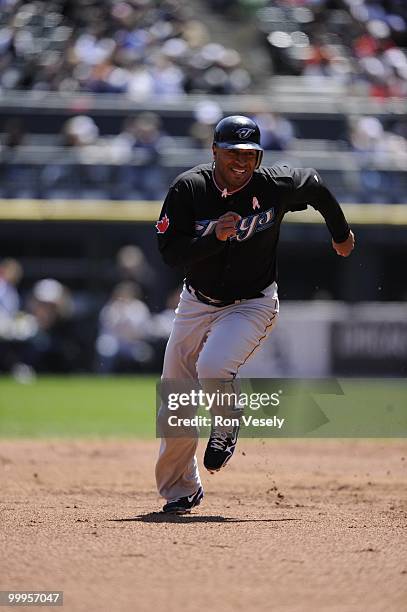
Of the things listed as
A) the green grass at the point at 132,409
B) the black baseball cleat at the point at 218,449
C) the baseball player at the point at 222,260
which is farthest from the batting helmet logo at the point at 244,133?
the green grass at the point at 132,409

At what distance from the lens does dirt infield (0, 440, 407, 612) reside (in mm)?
4012

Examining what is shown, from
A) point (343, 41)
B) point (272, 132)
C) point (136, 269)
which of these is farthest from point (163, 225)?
point (343, 41)

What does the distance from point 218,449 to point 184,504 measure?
533 millimetres

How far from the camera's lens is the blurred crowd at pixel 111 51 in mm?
17203

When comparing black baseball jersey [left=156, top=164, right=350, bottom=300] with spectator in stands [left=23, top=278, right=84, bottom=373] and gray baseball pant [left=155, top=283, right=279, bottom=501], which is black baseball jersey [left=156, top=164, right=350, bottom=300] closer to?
gray baseball pant [left=155, top=283, right=279, bottom=501]

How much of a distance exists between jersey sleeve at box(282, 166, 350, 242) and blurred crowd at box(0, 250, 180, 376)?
9.37 metres

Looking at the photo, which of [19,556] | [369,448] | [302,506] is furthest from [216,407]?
[369,448]

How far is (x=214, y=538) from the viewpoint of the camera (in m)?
5.08

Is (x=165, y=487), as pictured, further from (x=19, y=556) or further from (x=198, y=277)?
(x=19, y=556)

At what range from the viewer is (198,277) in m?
5.88

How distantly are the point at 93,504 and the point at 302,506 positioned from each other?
116 cm

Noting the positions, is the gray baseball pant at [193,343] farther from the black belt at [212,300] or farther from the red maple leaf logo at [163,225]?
the red maple leaf logo at [163,225]

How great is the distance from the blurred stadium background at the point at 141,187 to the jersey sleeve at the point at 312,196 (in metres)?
7.99

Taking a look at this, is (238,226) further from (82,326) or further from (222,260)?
(82,326)
